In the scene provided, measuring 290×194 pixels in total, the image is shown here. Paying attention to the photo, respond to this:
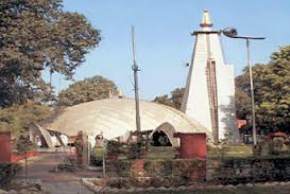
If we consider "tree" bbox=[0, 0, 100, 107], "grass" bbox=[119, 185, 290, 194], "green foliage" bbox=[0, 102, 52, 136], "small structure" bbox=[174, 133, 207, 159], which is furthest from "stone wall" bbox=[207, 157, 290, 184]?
"green foliage" bbox=[0, 102, 52, 136]

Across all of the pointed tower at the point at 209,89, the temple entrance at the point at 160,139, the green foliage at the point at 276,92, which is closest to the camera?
the green foliage at the point at 276,92

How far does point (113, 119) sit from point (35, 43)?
22.7m

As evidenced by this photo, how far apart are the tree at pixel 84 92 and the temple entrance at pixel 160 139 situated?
32.3m

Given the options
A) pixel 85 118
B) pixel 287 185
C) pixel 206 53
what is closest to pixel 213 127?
pixel 206 53

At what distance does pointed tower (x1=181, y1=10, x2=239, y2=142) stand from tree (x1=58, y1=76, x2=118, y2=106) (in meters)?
19.5

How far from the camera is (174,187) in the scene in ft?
62.1

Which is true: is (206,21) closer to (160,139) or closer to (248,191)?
(160,139)

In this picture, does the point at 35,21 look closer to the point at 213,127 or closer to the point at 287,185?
the point at 287,185

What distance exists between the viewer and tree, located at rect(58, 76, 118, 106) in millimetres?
99562

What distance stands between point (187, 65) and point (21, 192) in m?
64.2

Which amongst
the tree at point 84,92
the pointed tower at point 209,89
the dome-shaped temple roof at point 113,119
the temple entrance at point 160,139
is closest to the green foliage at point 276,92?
the dome-shaped temple roof at point 113,119

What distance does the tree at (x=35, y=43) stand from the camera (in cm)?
3491

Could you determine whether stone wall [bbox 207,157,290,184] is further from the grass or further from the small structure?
the grass

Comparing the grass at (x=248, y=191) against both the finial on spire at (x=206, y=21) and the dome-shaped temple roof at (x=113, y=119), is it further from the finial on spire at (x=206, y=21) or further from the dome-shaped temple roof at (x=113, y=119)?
the finial on spire at (x=206, y=21)
